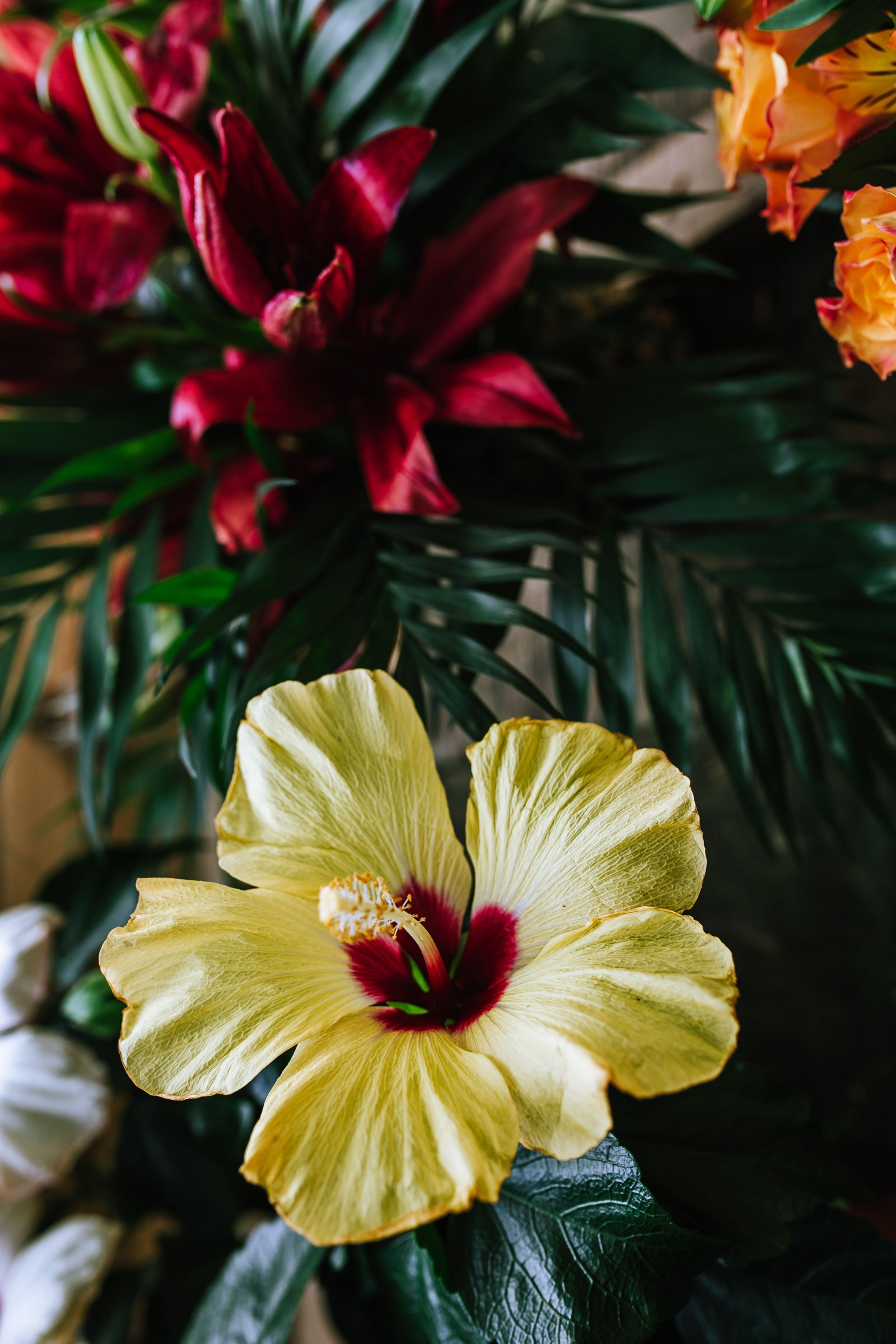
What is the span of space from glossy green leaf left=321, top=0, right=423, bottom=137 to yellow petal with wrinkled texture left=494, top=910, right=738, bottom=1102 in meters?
0.48

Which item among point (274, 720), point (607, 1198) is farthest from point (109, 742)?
point (607, 1198)

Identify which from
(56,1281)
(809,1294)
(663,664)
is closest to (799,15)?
(663,664)

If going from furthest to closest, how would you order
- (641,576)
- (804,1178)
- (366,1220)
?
(641,576) → (804,1178) → (366,1220)

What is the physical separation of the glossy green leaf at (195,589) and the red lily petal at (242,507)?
0.03m

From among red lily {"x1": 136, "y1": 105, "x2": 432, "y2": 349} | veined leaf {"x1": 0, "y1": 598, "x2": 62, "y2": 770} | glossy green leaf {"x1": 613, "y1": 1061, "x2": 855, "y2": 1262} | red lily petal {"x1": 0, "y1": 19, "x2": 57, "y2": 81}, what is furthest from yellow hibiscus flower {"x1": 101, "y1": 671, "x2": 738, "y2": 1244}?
red lily petal {"x1": 0, "y1": 19, "x2": 57, "y2": 81}

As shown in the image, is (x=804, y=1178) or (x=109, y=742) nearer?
(x=804, y=1178)

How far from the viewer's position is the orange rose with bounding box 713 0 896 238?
356mm

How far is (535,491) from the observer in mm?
622

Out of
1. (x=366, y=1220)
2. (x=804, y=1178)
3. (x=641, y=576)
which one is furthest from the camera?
(x=641, y=576)

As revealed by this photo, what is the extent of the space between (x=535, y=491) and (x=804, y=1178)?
1.42 ft

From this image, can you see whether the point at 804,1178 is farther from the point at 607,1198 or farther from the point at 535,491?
the point at 535,491

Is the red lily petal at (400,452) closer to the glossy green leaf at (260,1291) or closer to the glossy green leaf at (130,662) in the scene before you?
the glossy green leaf at (130,662)

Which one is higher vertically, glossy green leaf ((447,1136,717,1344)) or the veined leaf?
the veined leaf

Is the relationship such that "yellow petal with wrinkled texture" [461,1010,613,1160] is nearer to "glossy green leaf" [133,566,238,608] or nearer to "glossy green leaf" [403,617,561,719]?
"glossy green leaf" [403,617,561,719]
